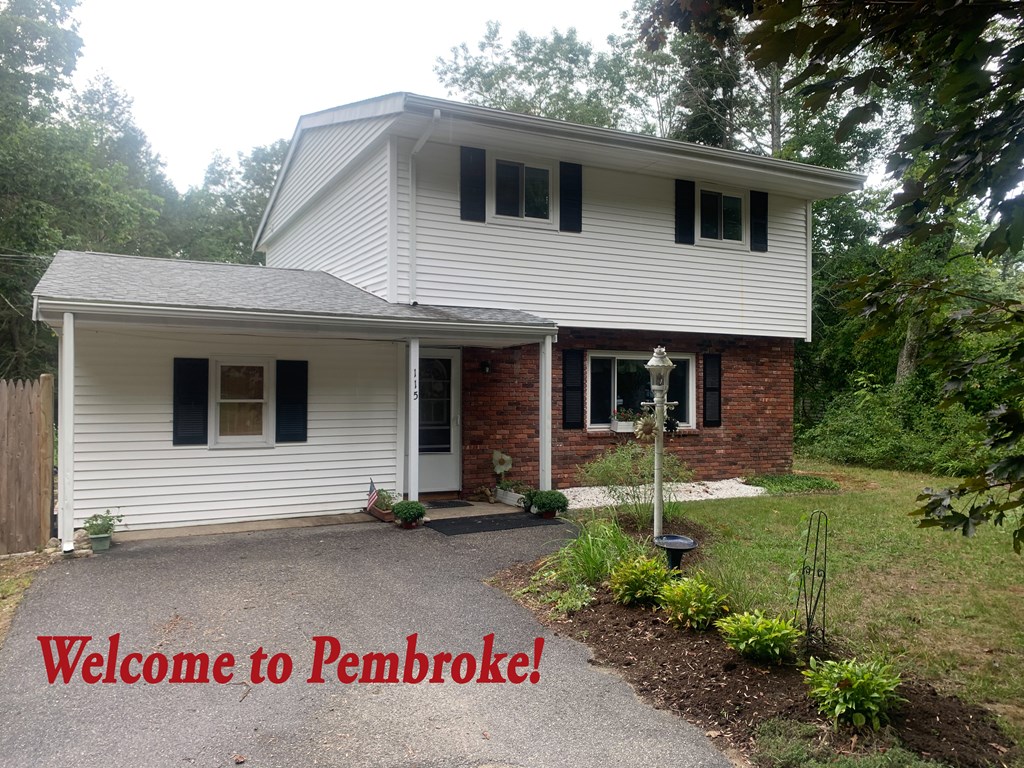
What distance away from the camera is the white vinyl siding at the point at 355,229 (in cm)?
984

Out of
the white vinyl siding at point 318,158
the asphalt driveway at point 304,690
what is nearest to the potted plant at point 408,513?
the asphalt driveway at point 304,690

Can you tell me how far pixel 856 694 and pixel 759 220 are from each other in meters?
10.2

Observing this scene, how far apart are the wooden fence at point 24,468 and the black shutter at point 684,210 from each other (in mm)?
9066

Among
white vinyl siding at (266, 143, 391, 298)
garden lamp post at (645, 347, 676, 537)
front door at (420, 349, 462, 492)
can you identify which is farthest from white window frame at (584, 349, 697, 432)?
garden lamp post at (645, 347, 676, 537)

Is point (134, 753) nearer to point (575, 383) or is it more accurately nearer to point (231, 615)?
point (231, 615)

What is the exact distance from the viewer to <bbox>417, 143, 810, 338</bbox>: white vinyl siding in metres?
9.91

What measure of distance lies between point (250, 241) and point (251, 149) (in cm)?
573

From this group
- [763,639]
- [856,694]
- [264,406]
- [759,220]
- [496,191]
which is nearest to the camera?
[856,694]

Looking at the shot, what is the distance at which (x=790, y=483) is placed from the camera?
1201 cm

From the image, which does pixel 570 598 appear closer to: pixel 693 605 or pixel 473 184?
pixel 693 605

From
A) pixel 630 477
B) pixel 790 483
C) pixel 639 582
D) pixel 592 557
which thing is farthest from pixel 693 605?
pixel 790 483

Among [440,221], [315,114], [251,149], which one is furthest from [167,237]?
[440,221]

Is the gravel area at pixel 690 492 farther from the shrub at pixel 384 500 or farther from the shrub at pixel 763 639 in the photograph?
the shrub at pixel 763 639

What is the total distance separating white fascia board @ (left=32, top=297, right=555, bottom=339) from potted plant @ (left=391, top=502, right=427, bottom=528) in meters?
2.03
